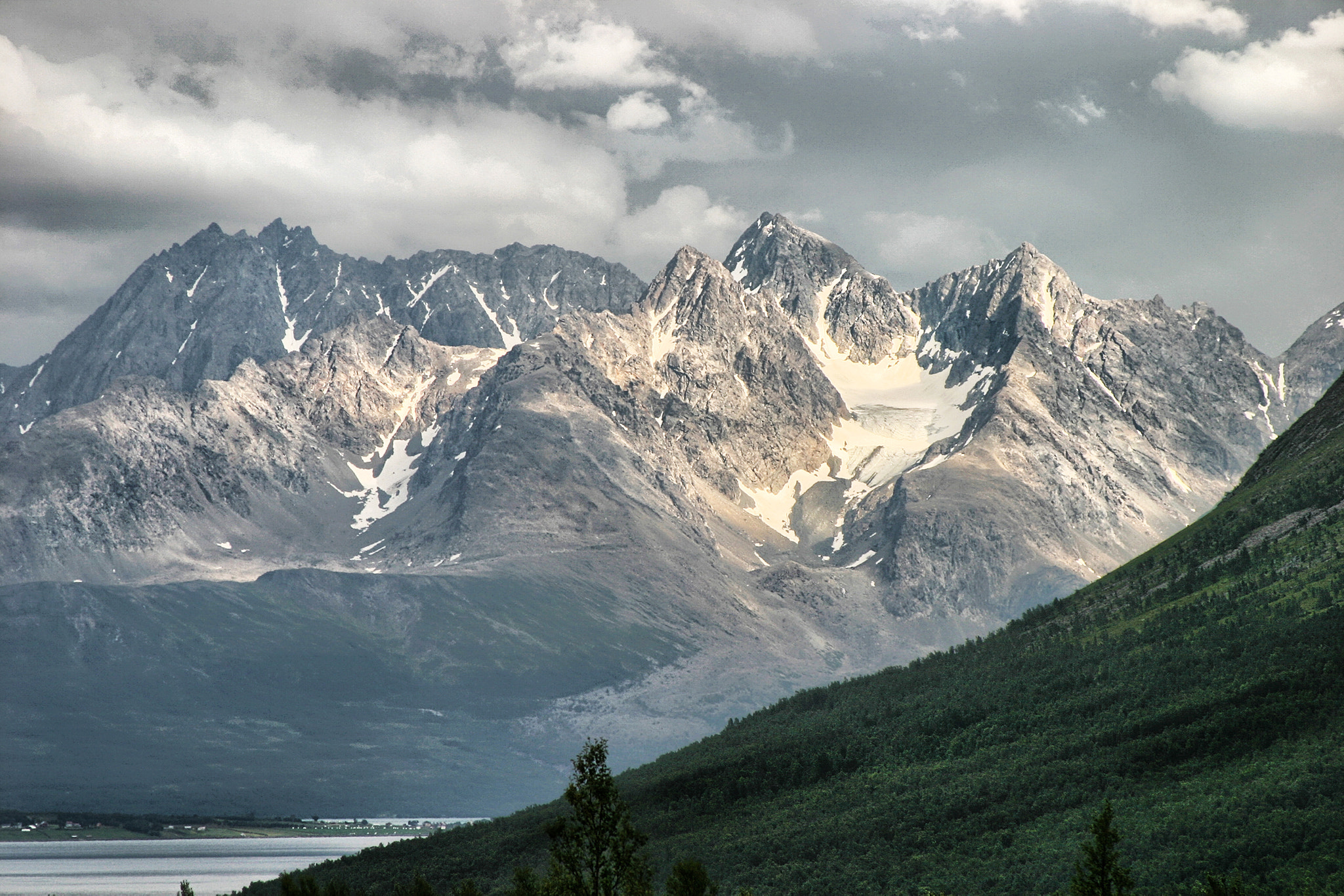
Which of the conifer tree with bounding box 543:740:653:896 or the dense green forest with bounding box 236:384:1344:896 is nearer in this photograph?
the conifer tree with bounding box 543:740:653:896

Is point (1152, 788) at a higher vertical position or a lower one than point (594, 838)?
lower

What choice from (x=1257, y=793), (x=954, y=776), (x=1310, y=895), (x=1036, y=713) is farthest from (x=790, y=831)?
(x=1310, y=895)

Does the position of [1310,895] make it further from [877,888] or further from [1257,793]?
[877,888]

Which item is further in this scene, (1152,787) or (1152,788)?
(1152,787)

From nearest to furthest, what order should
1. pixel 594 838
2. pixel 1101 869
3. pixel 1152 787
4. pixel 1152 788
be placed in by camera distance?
pixel 1101 869 < pixel 594 838 < pixel 1152 788 < pixel 1152 787

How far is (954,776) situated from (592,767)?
9534 centimetres

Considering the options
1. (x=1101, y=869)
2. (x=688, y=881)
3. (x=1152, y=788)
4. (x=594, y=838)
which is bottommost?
(x=1101, y=869)

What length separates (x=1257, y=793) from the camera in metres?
148

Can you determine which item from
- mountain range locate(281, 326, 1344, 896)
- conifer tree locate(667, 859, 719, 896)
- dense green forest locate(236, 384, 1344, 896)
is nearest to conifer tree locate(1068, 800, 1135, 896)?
mountain range locate(281, 326, 1344, 896)

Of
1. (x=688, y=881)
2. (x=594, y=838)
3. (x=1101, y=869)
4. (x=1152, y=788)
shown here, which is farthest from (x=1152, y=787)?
(x=594, y=838)

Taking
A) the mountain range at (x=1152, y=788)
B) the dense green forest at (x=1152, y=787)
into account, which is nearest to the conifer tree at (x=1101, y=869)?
the mountain range at (x=1152, y=788)

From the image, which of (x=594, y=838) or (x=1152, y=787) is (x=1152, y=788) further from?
(x=594, y=838)

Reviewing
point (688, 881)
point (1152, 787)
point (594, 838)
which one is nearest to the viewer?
point (594, 838)

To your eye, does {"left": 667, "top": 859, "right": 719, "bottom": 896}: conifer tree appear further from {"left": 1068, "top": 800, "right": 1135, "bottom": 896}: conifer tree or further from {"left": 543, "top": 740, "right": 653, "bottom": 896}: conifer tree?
{"left": 1068, "top": 800, "right": 1135, "bottom": 896}: conifer tree
